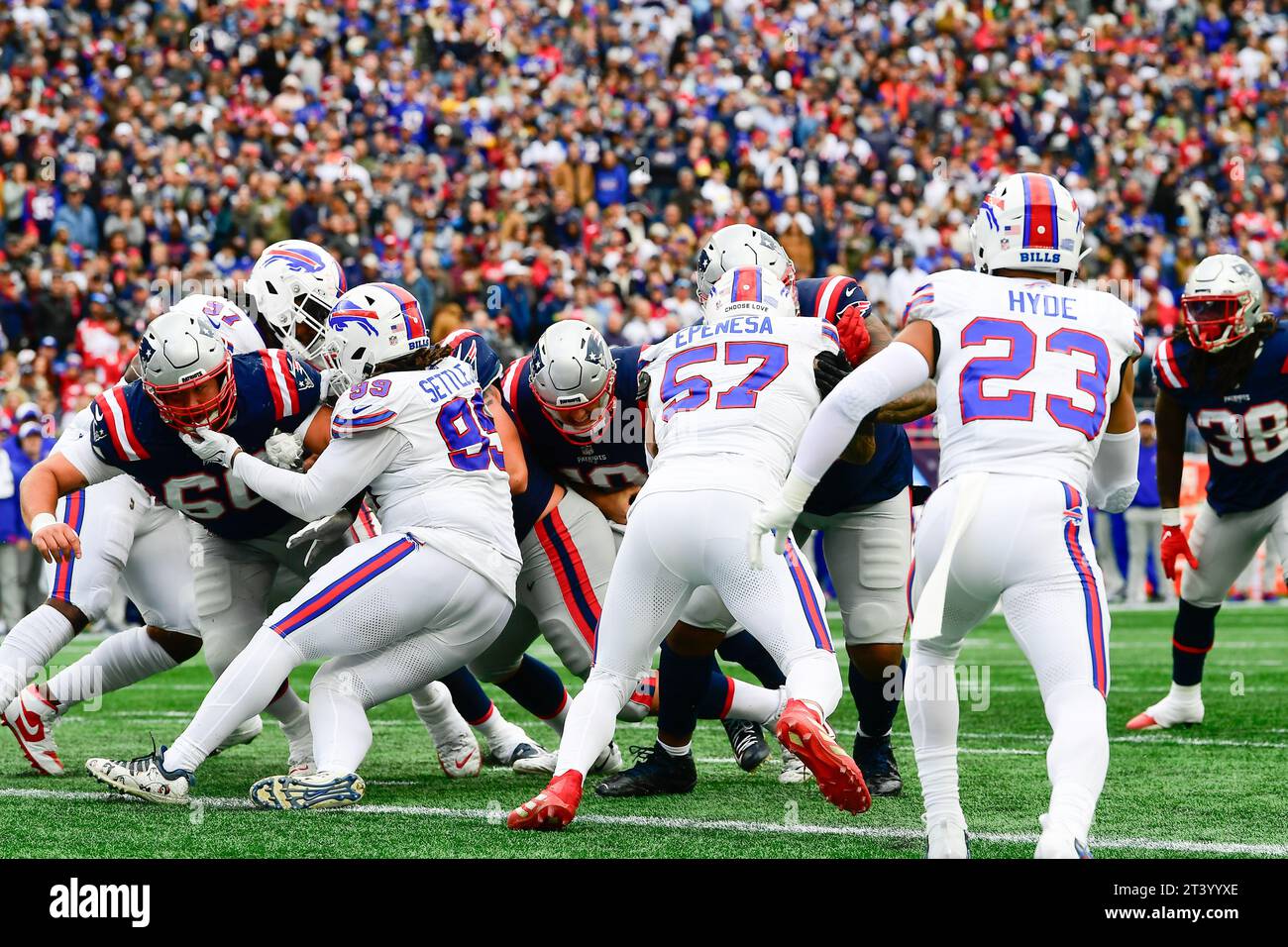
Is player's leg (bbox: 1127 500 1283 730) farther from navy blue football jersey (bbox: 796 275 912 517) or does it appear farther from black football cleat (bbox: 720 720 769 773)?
navy blue football jersey (bbox: 796 275 912 517)

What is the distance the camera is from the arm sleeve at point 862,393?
3992mm

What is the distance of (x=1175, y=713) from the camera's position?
7.05 m

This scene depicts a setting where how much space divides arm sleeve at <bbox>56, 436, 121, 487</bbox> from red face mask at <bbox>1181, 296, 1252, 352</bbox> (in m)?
4.09

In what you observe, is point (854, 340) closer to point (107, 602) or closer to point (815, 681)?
point (815, 681)

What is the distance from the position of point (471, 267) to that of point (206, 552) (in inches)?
399

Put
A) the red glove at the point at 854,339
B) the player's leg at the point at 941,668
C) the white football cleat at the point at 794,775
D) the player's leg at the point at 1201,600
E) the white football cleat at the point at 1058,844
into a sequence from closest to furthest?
1. the white football cleat at the point at 1058,844
2. the player's leg at the point at 941,668
3. the red glove at the point at 854,339
4. the white football cleat at the point at 794,775
5. the player's leg at the point at 1201,600

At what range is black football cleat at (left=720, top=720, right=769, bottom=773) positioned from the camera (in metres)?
5.97

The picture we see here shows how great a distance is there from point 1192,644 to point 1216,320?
1367mm

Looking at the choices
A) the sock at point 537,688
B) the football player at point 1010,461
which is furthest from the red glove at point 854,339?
the sock at point 537,688

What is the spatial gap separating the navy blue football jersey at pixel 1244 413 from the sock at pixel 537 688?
276cm

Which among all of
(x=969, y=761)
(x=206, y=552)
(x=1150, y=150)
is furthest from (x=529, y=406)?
(x=1150, y=150)

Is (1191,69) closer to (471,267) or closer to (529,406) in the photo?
(471,267)

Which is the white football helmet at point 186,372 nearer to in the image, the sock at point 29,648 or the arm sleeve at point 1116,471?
the sock at point 29,648

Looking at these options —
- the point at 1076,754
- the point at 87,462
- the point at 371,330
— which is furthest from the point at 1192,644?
the point at 87,462
